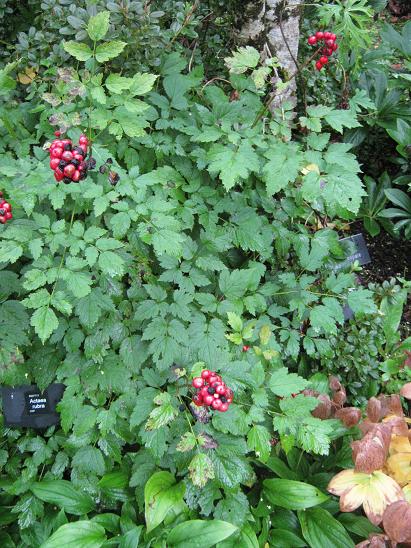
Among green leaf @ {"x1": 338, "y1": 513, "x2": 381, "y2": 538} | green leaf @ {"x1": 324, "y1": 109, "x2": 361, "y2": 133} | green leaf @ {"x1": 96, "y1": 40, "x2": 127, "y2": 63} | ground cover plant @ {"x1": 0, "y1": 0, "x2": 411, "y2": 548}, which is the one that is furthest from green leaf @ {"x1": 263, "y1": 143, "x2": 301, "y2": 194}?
green leaf @ {"x1": 338, "y1": 513, "x2": 381, "y2": 538}

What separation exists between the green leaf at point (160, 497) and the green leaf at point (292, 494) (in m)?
0.36

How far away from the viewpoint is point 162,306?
179 cm

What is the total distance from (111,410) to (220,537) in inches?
22.6

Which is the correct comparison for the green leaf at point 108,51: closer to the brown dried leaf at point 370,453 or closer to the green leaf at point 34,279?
the green leaf at point 34,279

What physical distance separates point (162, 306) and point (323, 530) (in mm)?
1057

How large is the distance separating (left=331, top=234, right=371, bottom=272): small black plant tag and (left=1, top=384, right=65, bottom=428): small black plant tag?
1550 mm

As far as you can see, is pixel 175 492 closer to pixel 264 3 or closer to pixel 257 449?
pixel 257 449

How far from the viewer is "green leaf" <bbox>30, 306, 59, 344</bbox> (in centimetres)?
145

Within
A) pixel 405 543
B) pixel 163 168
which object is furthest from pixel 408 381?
pixel 163 168

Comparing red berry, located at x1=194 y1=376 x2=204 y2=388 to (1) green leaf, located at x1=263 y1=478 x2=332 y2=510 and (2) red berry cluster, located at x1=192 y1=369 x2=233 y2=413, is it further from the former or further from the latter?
(1) green leaf, located at x1=263 y1=478 x2=332 y2=510

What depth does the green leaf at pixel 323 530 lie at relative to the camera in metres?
1.86

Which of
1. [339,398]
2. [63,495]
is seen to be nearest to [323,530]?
[339,398]

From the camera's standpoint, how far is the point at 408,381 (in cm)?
256

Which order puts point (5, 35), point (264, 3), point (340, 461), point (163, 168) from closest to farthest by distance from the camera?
point (163, 168) < point (340, 461) < point (264, 3) < point (5, 35)
